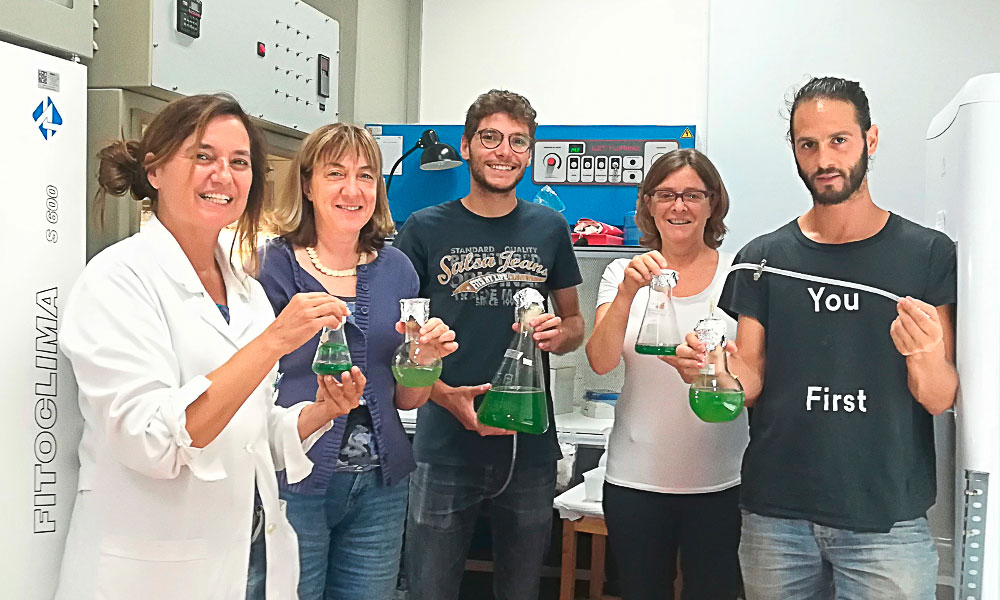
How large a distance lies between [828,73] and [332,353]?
2.75 metres

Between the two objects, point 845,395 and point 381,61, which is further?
point 381,61

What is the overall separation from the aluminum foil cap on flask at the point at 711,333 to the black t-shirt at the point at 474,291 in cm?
56

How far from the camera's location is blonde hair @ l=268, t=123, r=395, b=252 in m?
2.00

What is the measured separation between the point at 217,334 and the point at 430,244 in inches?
32.7

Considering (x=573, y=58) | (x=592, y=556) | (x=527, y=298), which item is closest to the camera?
(x=527, y=298)

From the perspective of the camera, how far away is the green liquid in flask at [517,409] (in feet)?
6.98

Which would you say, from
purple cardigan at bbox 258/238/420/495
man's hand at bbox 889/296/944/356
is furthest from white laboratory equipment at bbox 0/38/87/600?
man's hand at bbox 889/296/944/356

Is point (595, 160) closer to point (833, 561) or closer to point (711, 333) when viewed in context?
point (711, 333)

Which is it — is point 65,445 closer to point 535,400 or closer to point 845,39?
point 535,400

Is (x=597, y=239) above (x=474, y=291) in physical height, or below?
above

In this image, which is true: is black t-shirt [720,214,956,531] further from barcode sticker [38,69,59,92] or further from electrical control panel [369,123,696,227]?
electrical control panel [369,123,696,227]

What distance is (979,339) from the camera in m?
1.77

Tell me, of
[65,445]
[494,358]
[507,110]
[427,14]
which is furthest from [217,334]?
[427,14]

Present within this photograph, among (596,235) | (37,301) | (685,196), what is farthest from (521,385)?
(596,235)
